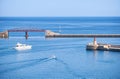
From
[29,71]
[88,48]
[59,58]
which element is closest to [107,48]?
[88,48]

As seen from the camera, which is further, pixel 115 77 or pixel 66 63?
pixel 66 63

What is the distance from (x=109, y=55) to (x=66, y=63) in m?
4.28

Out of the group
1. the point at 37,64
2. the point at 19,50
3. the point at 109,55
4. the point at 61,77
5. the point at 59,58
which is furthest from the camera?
the point at 19,50

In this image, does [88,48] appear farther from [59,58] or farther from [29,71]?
[29,71]

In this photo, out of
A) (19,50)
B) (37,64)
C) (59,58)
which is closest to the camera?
(37,64)

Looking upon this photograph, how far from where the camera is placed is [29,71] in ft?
47.9

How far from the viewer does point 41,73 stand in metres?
14.1

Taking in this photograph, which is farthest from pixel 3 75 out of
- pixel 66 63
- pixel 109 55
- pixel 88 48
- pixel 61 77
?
pixel 88 48

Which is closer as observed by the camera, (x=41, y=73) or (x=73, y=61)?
(x=41, y=73)

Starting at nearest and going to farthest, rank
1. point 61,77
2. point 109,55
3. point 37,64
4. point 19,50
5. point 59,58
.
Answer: point 61,77, point 37,64, point 59,58, point 109,55, point 19,50

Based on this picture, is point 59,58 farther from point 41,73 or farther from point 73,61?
point 41,73

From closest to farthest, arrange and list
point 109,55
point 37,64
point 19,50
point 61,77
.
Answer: point 61,77 < point 37,64 < point 109,55 < point 19,50

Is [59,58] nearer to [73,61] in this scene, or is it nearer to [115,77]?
[73,61]

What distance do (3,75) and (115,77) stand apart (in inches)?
171
